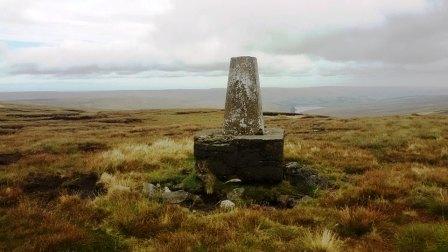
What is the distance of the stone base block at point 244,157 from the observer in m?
12.1

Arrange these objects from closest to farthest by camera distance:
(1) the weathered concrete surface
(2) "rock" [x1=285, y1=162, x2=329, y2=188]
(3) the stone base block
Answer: (3) the stone base block < (2) "rock" [x1=285, y1=162, x2=329, y2=188] < (1) the weathered concrete surface

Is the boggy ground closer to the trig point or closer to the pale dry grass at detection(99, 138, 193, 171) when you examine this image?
the pale dry grass at detection(99, 138, 193, 171)

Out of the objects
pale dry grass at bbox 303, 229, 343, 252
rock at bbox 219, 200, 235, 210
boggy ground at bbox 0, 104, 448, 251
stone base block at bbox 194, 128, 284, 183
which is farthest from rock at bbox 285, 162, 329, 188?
pale dry grass at bbox 303, 229, 343, 252

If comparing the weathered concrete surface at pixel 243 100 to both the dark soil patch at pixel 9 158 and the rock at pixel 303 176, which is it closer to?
the rock at pixel 303 176

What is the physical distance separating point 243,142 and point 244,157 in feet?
1.44

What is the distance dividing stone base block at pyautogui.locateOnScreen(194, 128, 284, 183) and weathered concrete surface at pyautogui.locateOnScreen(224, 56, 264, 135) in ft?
2.83

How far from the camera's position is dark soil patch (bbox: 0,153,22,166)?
56.0 feet

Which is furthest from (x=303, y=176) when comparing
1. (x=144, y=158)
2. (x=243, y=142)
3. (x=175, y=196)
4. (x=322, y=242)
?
(x=322, y=242)

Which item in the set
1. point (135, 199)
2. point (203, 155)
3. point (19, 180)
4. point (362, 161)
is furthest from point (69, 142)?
point (362, 161)

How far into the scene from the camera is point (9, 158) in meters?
18.1

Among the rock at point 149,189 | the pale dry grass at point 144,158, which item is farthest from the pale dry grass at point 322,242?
the pale dry grass at point 144,158

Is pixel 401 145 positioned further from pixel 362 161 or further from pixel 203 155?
pixel 203 155

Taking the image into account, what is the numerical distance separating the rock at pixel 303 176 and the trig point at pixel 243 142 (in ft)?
2.58

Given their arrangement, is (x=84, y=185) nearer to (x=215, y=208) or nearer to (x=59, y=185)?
(x=59, y=185)
